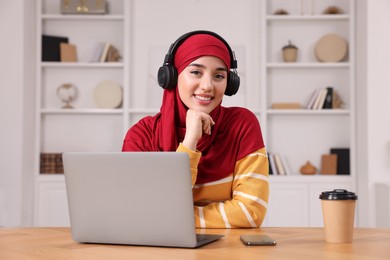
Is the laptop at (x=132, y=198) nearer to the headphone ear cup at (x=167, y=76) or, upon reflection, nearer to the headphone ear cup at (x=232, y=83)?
the headphone ear cup at (x=167, y=76)

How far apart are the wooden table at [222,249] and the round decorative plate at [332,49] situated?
3632 mm

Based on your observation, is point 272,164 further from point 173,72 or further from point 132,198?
point 132,198

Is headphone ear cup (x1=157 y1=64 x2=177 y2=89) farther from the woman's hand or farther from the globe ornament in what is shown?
the globe ornament

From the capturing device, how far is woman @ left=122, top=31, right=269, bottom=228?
1.83 metres

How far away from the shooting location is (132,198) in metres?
1.25

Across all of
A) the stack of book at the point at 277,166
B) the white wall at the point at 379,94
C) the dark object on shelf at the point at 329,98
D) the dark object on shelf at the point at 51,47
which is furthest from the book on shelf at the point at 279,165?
the dark object on shelf at the point at 51,47

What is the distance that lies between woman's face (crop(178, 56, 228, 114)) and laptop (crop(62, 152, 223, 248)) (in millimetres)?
666

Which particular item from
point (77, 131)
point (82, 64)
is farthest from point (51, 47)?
point (77, 131)

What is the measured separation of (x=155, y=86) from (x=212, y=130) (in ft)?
10.0

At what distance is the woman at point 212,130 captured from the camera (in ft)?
6.00

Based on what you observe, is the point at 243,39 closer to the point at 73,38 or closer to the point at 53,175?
the point at 73,38

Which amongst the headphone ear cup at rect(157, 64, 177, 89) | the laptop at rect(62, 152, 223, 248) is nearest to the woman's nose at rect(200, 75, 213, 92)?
the headphone ear cup at rect(157, 64, 177, 89)

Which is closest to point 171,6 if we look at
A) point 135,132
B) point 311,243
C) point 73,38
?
point 73,38

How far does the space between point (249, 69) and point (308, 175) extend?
3.33 feet
